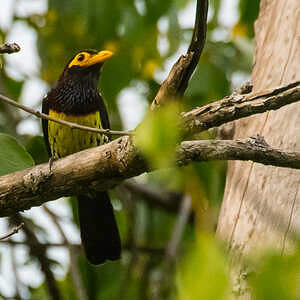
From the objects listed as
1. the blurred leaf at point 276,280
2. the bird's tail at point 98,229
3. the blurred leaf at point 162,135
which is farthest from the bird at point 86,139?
the blurred leaf at point 276,280

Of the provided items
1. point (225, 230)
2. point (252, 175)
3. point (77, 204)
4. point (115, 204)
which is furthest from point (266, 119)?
point (115, 204)

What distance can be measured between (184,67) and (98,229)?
7.47ft

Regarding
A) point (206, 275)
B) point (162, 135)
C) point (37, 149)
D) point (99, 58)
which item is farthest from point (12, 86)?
point (206, 275)

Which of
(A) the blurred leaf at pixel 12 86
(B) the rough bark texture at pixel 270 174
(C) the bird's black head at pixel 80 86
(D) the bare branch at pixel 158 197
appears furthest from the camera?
(D) the bare branch at pixel 158 197

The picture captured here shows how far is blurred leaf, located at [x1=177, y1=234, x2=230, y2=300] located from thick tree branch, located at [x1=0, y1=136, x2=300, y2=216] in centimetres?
147

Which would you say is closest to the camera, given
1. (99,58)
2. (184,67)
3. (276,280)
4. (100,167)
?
(276,280)

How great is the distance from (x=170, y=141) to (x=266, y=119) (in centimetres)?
230

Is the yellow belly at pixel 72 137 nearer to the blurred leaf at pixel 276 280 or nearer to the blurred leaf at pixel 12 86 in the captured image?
the blurred leaf at pixel 12 86

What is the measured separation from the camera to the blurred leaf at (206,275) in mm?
Answer: 1054

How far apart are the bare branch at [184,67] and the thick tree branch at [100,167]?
0.26 meters

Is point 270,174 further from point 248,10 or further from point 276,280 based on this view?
point 276,280

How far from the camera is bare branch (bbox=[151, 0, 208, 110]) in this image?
2.32 metres

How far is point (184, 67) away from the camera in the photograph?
7.82 ft

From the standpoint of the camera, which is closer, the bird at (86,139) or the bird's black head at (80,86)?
the bird at (86,139)
